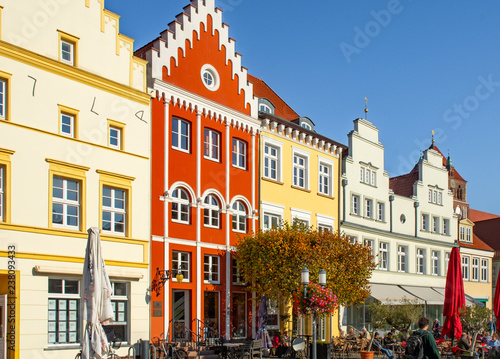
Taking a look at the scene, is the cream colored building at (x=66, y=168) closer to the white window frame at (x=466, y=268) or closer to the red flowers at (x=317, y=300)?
the red flowers at (x=317, y=300)

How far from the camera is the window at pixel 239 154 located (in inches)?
1119

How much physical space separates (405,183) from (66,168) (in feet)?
102

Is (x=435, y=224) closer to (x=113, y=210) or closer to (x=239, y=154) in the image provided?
(x=239, y=154)

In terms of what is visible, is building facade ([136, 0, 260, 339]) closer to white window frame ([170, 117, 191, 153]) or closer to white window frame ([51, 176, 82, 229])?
white window frame ([170, 117, 191, 153])

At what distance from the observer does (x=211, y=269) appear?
26.3 m

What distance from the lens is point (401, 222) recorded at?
4106cm

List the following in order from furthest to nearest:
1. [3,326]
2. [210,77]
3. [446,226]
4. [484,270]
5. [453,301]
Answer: [484,270] → [446,226] → [210,77] → [453,301] → [3,326]

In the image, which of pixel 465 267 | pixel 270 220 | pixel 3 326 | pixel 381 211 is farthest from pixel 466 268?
pixel 3 326

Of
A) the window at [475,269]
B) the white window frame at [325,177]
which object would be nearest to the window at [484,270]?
the window at [475,269]

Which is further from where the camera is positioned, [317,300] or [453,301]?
[317,300]

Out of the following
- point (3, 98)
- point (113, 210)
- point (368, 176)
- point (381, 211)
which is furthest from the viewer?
point (381, 211)

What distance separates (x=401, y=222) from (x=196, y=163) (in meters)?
19.6

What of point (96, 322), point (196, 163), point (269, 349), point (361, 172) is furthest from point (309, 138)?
point (96, 322)

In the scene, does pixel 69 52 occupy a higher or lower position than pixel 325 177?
higher
